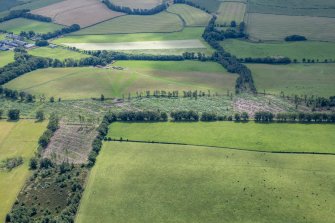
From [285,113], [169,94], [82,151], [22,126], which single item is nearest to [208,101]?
[169,94]

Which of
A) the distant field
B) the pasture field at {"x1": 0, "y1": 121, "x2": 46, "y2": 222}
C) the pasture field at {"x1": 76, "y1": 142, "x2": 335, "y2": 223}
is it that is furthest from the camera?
the distant field

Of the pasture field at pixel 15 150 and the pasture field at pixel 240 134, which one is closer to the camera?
the pasture field at pixel 15 150

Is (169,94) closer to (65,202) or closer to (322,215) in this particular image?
(65,202)

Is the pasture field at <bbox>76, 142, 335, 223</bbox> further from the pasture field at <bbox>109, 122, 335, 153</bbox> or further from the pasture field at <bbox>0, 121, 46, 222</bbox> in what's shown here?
the pasture field at <bbox>0, 121, 46, 222</bbox>

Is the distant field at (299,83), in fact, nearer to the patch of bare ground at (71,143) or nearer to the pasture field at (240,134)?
the pasture field at (240,134)

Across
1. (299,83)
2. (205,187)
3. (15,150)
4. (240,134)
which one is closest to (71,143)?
(15,150)

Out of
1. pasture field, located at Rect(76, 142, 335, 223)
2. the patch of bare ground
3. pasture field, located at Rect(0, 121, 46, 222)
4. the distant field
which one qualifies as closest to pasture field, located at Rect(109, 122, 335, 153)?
pasture field, located at Rect(76, 142, 335, 223)

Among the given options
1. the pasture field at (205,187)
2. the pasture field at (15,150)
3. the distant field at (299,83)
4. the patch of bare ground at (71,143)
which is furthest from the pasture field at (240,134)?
the distant field at (299,83)
